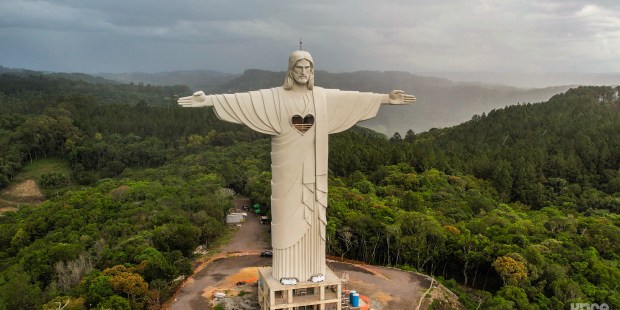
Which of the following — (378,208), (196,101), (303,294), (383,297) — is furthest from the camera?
(378,208)

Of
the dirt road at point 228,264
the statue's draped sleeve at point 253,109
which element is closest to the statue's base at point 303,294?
the dirt road at point 228,264

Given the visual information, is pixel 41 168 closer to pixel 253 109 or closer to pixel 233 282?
pixel 233 282

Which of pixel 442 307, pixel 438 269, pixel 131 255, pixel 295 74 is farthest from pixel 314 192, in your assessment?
pixel 438 269

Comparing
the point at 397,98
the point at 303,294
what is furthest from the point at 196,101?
the point at 303,294

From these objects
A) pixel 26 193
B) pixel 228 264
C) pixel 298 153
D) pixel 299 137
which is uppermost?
pixel 299 137

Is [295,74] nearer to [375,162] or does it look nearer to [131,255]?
[131,255]

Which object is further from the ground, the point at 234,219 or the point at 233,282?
the point at 233,282
